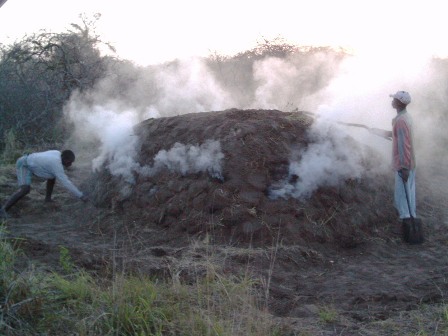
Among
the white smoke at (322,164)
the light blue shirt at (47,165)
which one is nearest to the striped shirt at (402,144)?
the white smoke at (322,164)

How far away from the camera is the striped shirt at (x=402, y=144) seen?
6953mm

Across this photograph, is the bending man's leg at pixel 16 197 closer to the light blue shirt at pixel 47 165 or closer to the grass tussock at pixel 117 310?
the light blue shirt at pixel 47 165

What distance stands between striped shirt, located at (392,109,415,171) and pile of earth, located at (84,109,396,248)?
1.69ft

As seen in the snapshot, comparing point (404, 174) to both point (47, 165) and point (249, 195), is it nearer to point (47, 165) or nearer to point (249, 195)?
point (249, 195)

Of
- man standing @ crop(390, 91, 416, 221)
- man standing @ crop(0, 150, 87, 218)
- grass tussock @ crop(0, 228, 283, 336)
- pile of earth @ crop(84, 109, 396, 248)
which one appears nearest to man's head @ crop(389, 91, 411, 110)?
man standing @ crop(390, 91, 416, 221)

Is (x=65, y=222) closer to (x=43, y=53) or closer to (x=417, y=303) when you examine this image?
(x=417, y=303)

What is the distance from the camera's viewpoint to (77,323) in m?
3.83

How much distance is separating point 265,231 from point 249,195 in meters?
0.48

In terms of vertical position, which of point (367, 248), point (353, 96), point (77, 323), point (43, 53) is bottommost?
point (77, 323)

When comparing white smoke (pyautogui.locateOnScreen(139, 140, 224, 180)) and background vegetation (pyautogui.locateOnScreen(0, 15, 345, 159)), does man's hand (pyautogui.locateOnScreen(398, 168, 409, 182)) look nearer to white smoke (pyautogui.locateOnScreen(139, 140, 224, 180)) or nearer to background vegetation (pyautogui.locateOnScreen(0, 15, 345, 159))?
white smoke (pyautogui.locateOnScreen(139, 140, 224, 180))

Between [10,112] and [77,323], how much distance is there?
976cm

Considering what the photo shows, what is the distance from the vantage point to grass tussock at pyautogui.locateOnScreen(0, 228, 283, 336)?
383cm

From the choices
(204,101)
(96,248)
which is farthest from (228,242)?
(204,101)

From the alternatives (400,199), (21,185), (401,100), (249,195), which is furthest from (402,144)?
(21,185)
